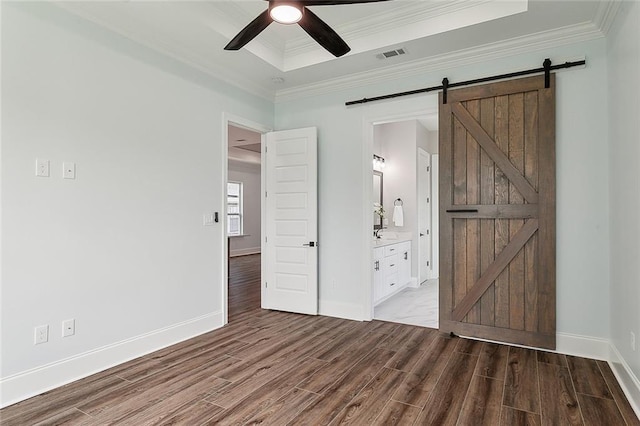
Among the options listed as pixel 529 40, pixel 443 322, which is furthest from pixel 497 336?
pixel 529 40

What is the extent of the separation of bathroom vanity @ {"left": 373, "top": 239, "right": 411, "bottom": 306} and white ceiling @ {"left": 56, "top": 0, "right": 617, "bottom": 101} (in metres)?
2.22

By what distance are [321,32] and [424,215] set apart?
15.3ft

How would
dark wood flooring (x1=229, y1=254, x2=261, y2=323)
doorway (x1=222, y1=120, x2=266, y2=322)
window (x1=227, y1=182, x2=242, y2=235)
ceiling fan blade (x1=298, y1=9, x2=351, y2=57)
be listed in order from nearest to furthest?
ceiling fan blade (x1=298, y1=9, x2=351, y2=57) < dark wood flooring (x1=229, y1=254, x2=261, y2=323) < doorway (x1=222, y1=120, x2=266, y2=322) < window (x1=227, y1=182, x2=242, y2=235)

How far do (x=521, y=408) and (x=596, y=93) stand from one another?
260 centimetres

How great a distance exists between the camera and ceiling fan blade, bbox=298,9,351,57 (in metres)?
2.31

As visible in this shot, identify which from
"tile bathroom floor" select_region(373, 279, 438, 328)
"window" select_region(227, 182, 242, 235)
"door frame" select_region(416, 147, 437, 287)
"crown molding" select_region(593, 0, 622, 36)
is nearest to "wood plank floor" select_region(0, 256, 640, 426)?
"tile bathroom floor" select_region(373, 279, 438, 328)

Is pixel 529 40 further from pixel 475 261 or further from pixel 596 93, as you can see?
pixel 475 261

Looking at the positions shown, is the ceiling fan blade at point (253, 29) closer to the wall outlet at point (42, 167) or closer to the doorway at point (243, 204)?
→ the wall outlet at point (42, 167)

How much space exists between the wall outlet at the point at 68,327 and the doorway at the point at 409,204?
384 cm

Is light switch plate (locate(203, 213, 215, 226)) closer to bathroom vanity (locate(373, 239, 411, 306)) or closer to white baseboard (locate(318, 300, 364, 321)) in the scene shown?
white baseboard (locate(318, 300, 364, 321))

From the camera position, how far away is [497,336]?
3.38m

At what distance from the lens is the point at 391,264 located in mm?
5234

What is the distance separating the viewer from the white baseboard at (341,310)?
422cm

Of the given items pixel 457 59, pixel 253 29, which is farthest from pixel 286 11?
→ pixel 457 59
